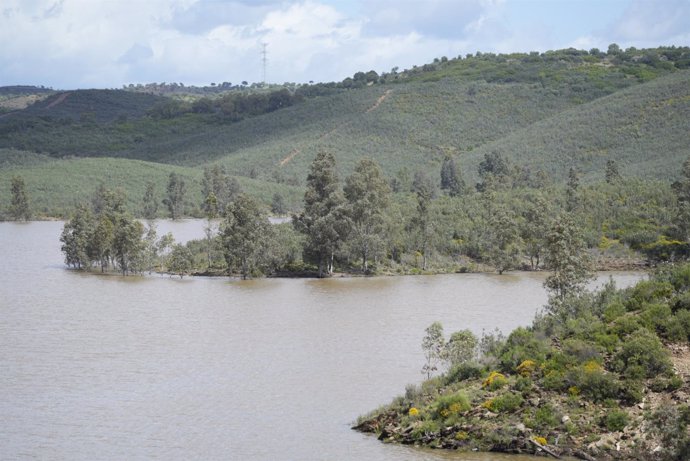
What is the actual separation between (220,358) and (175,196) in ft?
273

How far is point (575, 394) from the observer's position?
85.6 feet

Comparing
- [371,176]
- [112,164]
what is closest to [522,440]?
[371,176]

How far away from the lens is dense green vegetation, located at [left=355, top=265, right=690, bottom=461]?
2439 centimetres

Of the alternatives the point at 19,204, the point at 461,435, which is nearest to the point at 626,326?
the point at 461,435

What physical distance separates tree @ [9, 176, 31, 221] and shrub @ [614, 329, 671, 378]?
309 ft

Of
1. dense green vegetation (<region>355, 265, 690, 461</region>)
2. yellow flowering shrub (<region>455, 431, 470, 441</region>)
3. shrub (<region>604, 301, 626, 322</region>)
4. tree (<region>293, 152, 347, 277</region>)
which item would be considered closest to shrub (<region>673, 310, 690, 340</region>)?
dense green vegetation (<region>355, 265, 690, 461</region>)

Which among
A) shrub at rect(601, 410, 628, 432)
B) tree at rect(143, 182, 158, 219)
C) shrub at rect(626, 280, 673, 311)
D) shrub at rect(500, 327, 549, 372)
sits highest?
tree at rect(143, 182, 158, 219)

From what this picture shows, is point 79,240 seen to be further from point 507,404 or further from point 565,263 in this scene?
point 507,404

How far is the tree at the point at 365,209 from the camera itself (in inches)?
2601

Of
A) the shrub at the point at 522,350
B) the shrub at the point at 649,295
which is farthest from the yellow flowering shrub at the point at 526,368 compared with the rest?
the shrub at the point at 649,295

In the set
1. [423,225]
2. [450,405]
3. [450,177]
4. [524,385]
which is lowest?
[450,405]

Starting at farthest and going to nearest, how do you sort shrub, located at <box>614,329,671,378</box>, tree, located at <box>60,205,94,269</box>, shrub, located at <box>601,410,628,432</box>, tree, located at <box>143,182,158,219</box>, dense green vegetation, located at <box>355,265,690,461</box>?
tree, located at <box>143,182,158,219</box>, tree, located at <box>60,205,94,269</box>, shrub, located at <box>614,329,671,378</box>, shrub, located at <box>601,410,628,432</box>, dense green vegetation, located at <box>355,265,690,461</box>

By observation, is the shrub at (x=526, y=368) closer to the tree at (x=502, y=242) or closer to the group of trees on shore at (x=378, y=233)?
the group of trees on shore at (x=378, y=233)

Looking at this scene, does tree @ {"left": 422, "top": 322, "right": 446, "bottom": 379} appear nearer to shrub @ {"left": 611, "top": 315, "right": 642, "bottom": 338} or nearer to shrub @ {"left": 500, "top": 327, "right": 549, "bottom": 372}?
shrub @ {"left": 500, "top": 327, "right": 549, "bottom": 372}
